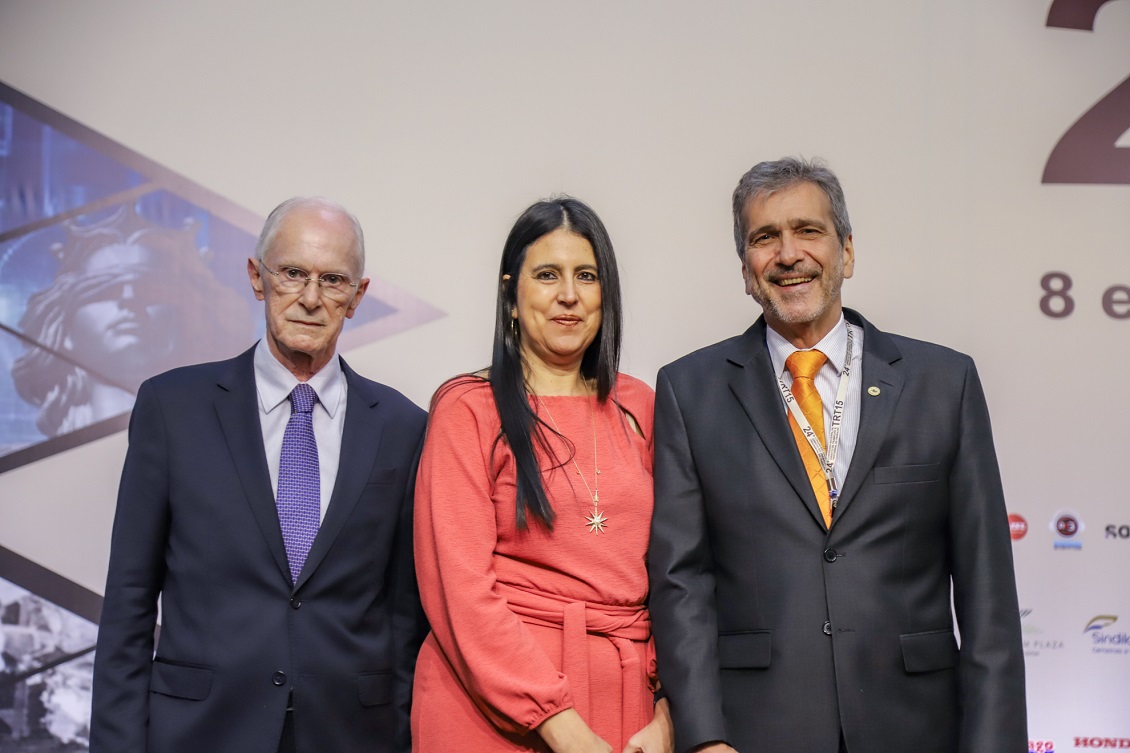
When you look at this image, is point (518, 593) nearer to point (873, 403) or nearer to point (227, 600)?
point (227, 600)

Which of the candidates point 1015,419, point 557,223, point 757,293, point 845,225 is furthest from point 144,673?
point 1015,419

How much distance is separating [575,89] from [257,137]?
1.11 metres

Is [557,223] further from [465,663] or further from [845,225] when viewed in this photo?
[465,663]

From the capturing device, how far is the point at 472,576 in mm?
2051

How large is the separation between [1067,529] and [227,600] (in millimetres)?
2915

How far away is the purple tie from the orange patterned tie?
3.43ft

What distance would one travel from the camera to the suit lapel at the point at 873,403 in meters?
2.04

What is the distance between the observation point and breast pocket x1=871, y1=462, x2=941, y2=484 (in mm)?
2059

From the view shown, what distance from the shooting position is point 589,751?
1.97 m

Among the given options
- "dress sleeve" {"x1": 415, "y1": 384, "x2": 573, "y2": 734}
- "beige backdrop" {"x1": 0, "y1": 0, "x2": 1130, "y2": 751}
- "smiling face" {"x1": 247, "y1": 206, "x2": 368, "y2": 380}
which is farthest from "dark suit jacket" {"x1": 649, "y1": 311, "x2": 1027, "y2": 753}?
"beige backdrop" {"x1": 0, "y1": 0, "x2": 1130, "y2": 751}

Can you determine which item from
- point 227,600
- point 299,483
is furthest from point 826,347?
point 227,600

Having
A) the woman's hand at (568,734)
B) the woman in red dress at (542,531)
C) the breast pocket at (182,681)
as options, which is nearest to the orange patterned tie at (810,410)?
the woman in red dress at (542,531)

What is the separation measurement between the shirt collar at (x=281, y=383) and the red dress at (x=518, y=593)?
0.92 feet

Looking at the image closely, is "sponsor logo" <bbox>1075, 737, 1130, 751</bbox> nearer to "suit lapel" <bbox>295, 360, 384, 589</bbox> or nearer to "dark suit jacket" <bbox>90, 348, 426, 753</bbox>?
"dark suit jacket" <bbox>90, 348, 426, 753</bbox>
